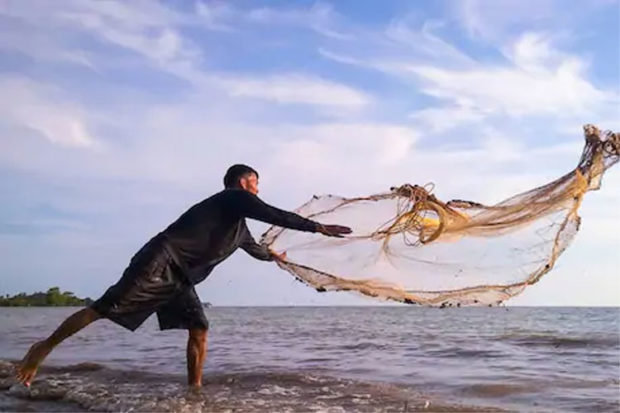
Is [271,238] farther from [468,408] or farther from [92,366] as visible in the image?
[92,366]

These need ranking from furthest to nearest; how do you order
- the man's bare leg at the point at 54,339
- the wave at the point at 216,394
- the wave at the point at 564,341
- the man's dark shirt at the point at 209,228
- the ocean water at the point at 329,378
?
the wave at the point at 564,341
the ocean water at the point at 329,378
the wave at the point at 216,394
the man's dark shirt at the point at 209,228
the man's bare leg at the point at 54,339

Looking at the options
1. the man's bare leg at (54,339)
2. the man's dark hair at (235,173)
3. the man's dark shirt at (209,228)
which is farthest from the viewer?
the man's dark hair at (235,173)

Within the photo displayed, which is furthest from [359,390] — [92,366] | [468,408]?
[92,366]

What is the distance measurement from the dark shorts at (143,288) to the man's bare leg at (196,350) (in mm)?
775

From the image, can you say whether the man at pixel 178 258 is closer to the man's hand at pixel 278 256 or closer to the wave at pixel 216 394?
the man's hand at pixel 278 256

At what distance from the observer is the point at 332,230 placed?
239 inches

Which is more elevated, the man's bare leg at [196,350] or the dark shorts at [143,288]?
the dark shorts at [143,288]

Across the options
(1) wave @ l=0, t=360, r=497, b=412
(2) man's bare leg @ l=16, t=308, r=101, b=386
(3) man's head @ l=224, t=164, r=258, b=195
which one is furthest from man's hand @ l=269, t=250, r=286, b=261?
(2) man's bare leg @ l=16, t=308, r=101, b=386

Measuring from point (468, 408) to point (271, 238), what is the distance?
96.7 inches

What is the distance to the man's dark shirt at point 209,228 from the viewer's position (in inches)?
239

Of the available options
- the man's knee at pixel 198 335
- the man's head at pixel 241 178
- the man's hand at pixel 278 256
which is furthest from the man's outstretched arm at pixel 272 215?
the man's knee at pixel 198 335

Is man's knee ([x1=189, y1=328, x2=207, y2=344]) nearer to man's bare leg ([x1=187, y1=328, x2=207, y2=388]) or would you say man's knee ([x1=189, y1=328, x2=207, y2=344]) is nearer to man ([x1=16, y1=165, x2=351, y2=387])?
man's bare leg ([x1=187, y1=328, x2=207, y2=388])

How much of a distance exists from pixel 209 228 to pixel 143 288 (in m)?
0.71

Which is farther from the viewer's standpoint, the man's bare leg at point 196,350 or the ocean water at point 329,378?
the ocean water at point 329,378
